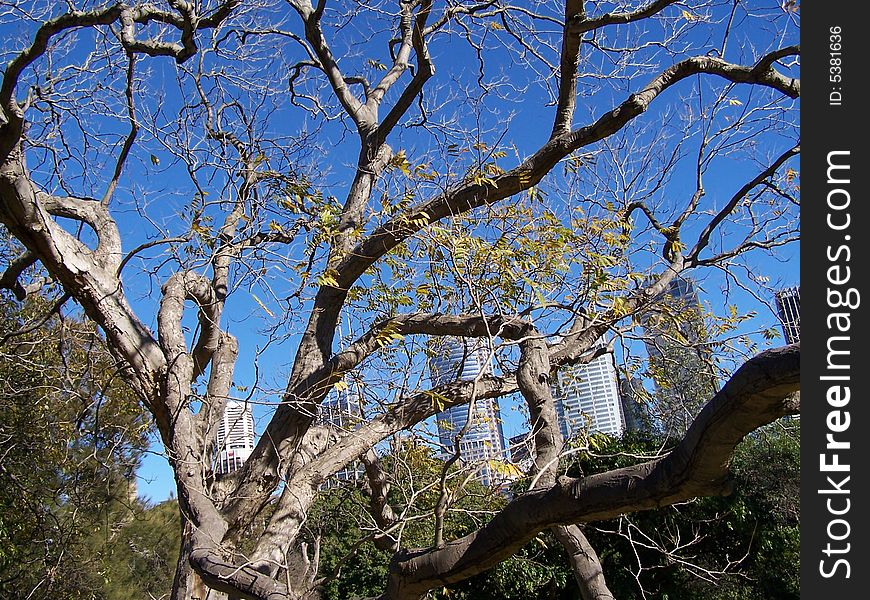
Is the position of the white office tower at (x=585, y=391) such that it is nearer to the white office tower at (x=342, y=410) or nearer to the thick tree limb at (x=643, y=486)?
the white office tower at (x=342, y=410)

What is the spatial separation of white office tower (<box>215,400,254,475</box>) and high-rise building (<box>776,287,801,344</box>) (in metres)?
3.07

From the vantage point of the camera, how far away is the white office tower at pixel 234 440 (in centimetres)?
421

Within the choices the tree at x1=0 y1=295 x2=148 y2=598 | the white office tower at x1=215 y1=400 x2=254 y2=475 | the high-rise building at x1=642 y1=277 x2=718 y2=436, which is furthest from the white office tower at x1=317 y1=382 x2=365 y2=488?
the tree at x1=0 y1=295 x2=148 y2=598

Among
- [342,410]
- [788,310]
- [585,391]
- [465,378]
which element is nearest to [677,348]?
[585,391]

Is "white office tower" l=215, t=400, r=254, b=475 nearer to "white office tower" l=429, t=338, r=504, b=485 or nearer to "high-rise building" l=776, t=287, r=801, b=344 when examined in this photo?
"white office tower" l=429, t=338, r=504, b=485

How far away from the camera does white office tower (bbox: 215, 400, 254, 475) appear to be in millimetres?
4215

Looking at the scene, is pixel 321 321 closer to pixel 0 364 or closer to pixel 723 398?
pixel 723 398

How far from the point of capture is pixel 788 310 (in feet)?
13.6

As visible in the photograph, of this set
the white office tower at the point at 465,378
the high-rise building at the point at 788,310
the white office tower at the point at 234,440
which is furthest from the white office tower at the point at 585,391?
the white office tower at the point at 234,440

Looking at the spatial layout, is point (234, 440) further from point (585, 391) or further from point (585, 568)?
point (585, 391)

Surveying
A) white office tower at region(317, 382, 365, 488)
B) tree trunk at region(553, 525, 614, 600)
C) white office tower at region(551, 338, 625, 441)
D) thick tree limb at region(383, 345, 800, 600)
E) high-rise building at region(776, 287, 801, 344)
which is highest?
high-rise building at region(776, 287, 801, 344)
